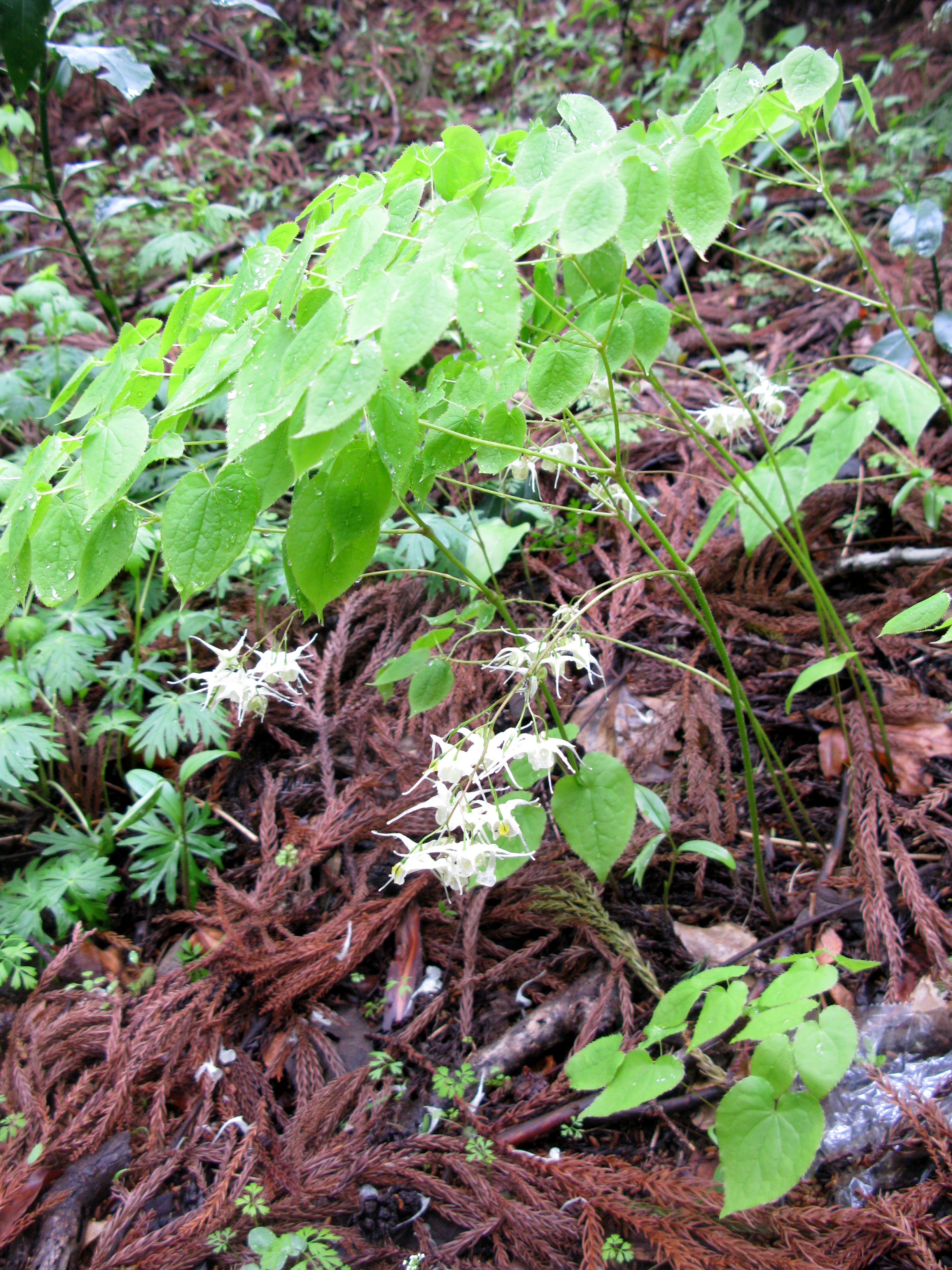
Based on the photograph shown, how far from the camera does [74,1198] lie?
137cm

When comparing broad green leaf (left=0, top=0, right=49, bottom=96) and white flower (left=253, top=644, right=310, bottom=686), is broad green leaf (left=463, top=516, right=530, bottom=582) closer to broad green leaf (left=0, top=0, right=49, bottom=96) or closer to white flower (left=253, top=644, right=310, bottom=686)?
white flower (left=253, top=644, right=310, bottom=686)

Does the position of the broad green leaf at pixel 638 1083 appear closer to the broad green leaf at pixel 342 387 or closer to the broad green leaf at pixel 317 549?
the broad green leaf at pixel 317 549

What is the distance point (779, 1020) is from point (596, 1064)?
1.23 ft

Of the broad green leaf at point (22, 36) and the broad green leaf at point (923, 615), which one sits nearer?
the broad green leaf at point (923, 615)

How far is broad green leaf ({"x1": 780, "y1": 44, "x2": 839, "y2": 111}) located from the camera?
0.99m

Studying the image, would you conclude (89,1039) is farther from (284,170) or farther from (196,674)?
(284,170)

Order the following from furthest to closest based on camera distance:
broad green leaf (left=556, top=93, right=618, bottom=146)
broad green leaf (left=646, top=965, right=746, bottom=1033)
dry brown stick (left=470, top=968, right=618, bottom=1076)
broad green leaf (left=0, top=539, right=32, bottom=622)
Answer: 1. dry brown stick (left=470, top=968, right=618, bottom=1076)
2. broad green leaf (left=646, top=965, right=746, bottom=1033)
3. broad green leaf (left=0, top=539, right=32, bottom=622)
4. broad green leaf (left=556, top=93, right=618, bottom=146)

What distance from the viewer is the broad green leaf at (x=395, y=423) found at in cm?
82

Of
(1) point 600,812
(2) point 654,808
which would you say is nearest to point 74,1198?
(1) point 600,812

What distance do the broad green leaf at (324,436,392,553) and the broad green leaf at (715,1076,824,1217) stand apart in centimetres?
98

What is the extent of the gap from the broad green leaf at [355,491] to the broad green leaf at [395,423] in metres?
0.03

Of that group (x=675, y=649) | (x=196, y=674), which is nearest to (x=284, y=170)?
(x=675, y=649)

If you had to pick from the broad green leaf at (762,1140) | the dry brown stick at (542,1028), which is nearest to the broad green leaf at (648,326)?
the broad green leaf at (762,1140)

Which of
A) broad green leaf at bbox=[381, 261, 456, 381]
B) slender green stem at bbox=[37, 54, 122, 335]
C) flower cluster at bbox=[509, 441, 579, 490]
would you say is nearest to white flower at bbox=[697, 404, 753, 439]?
flower cluster at bbox=[509, 441, 579, 490]
